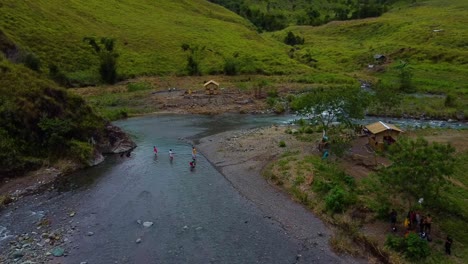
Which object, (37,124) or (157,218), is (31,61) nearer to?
(37,124)

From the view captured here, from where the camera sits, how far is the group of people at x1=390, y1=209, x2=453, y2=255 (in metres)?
31.0

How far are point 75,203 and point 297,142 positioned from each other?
92.3ft

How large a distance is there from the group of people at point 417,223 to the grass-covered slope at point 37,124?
109 feet

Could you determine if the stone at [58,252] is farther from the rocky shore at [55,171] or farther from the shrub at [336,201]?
the shrub at [336,201]

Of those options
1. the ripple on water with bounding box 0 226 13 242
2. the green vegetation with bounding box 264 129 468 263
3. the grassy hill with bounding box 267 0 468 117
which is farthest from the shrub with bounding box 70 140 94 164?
the grassy hill with bounding box 267 0 468 117

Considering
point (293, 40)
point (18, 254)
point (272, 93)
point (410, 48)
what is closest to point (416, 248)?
point (18, 254)

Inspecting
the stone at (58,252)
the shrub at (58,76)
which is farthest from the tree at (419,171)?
the shrub at (58,76)

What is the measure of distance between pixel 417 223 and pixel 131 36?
102781 mm

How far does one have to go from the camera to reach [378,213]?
34.7 meters

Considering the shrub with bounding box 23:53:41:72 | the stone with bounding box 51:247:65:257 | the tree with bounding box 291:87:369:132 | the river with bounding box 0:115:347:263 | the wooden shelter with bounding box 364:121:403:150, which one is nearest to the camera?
the stone with bounding box 51:247:65:257

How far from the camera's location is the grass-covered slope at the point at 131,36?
10106 centimetres

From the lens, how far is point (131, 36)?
394ft

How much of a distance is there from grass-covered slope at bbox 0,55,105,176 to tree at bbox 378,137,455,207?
33.3m

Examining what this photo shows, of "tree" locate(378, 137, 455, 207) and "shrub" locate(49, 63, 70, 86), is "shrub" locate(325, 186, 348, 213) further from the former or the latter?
"shrub" locate(49, 63, 70, 86)
